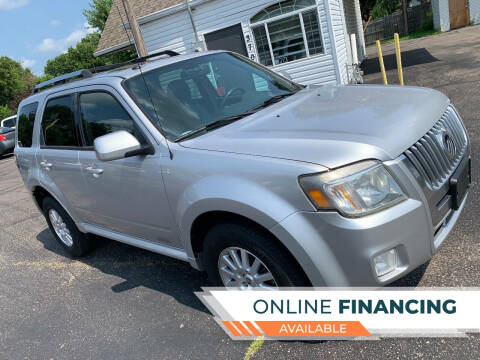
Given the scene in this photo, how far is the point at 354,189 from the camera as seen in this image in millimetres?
2230

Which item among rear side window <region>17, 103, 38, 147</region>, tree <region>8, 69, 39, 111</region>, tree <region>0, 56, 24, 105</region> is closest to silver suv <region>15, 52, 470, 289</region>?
rear side window <region>17, 103, 38, 147</region>

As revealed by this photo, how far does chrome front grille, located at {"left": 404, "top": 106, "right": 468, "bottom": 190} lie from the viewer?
2.45 metres

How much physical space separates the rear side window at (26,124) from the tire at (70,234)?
0.72 metres

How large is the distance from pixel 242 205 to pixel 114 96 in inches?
61.8

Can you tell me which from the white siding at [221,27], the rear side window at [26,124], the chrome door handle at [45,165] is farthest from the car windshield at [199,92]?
the white siding at [221,27]

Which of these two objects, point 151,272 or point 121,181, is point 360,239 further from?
point 151,272

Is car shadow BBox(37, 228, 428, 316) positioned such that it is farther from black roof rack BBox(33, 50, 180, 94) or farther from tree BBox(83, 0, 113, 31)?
tree BBox(83, 0, 113, 31)

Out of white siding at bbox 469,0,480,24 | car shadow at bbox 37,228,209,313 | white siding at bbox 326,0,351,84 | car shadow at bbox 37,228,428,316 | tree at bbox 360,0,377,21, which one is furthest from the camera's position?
tree at bbox 360,0,377,21

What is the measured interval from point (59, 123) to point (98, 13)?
31798 mm

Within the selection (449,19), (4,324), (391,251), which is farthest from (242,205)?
(449,19)

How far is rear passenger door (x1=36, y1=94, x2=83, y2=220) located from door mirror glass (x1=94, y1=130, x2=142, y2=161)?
106 centimetres

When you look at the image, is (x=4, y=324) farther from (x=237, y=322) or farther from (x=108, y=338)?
(x=237, y=322)

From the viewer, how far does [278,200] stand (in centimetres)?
234

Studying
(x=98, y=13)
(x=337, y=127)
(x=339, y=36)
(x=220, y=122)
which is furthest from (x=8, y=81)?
(x=337, y=127)
